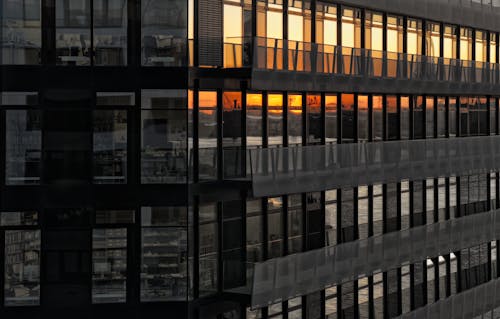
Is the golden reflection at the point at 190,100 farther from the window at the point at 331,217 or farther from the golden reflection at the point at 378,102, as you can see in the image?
the golden reflection at the point at 378,102

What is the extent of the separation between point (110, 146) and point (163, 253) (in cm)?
289

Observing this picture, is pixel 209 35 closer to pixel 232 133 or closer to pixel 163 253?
pixel 232 133

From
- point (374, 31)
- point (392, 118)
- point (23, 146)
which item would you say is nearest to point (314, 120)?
point (374, 31)

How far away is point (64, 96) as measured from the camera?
3806cm

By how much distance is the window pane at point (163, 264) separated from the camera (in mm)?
38656

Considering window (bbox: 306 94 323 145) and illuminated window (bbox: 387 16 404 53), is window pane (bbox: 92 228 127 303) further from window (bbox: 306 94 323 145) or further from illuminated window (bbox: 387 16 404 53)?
illuminated window (bbox: 387 16 404 53)

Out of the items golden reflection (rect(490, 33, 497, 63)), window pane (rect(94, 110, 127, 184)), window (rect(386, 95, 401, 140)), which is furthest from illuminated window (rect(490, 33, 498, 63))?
window pane (rect(94, 110, 127, 184))

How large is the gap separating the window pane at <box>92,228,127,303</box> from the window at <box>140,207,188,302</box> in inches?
19.1

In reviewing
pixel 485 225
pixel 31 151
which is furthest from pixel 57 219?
pixel 485 225

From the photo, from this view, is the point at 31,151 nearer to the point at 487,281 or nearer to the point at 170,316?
the point at 170,316

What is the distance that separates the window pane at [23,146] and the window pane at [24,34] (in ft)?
4.21

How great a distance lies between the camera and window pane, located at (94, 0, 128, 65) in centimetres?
3819

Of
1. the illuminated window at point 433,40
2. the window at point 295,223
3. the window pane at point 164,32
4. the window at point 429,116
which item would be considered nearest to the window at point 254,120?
the window at point 295,223

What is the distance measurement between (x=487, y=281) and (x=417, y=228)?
24.0 ft
